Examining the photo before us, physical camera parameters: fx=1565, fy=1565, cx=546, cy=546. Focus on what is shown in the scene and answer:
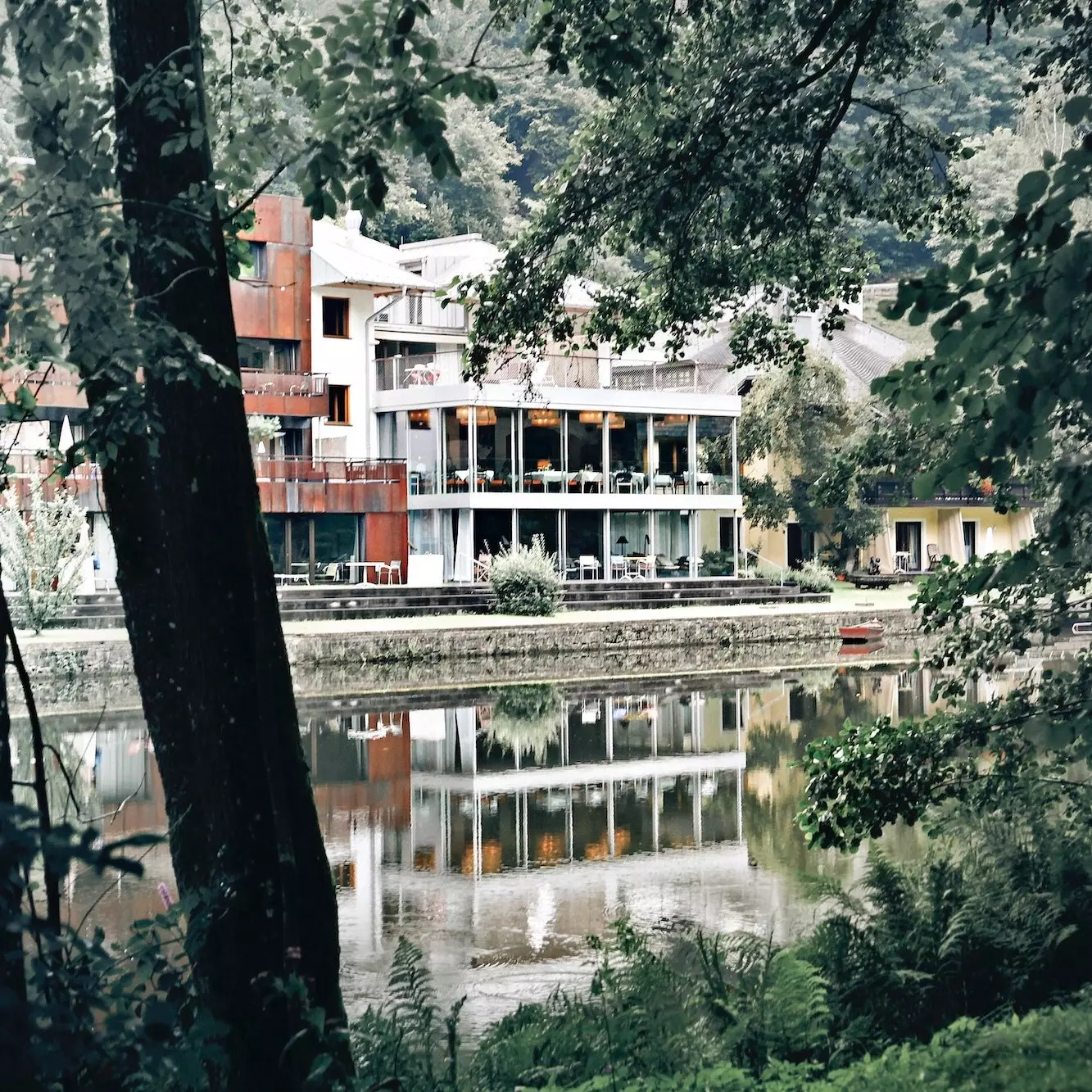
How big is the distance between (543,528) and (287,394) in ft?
25.3

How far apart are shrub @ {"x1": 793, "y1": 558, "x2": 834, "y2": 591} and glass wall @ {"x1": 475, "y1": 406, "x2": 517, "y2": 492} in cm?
785

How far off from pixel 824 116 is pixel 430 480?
3133cm

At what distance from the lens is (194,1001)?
5355 millimetres

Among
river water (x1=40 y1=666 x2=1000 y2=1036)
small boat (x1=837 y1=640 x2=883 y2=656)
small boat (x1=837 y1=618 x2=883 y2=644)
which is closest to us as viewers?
river water (x1=40 y1=666 x2=1000 y2=1036)

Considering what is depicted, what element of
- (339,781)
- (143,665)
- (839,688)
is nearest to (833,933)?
(143,665)

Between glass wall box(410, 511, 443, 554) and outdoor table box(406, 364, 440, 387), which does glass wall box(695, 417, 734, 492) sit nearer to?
outdoor table box(406, 364, 440, 387)

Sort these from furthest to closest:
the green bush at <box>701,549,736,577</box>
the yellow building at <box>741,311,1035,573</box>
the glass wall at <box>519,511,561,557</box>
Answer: the yellow building at <box>741,311,1035,573</box>, the green bush at <box>701,549,736,577</box>, the glass wall at <box>519,511,561,557</box>

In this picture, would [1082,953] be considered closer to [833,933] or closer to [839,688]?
[833,933]

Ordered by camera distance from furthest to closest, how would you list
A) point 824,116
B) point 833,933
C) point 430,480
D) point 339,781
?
1. point 430,480
2. point 339,781
3. point 824,116
4. point 833,933

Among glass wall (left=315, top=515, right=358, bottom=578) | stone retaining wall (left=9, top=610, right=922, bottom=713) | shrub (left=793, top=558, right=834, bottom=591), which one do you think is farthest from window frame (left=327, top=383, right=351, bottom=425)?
stone retaining wall (left=9, top=610, right=922, bottom=713)

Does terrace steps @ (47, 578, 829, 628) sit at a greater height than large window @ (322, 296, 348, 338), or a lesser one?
lesser

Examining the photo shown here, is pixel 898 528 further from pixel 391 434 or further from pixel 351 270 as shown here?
pixel 351 270

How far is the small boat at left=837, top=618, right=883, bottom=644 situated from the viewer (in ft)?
113

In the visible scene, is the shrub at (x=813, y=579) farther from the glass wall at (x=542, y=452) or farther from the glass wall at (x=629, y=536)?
the glass wall at (x=542, y=452)
